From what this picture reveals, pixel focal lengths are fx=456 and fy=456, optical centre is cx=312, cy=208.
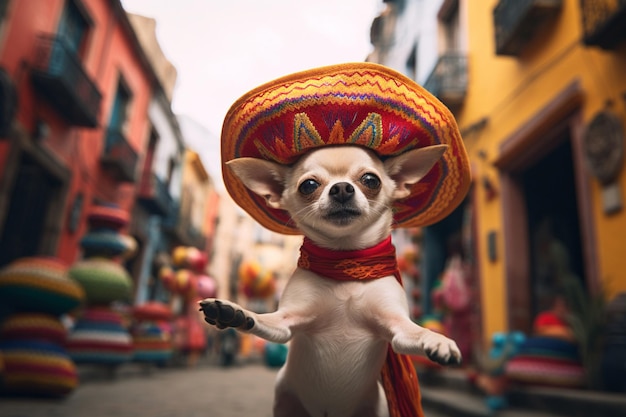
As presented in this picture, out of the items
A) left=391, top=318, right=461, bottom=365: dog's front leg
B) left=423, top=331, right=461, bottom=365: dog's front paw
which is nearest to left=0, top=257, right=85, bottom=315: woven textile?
left=391, top=318, right=461, bottom=365: dog's front leg

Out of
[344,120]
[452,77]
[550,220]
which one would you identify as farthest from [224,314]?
[550,220]

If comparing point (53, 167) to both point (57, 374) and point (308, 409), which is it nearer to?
point (57, 374)

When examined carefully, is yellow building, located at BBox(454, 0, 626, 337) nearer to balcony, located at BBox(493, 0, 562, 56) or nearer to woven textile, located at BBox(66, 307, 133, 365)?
balcony, located at BBox(493, 0, 562, 56)

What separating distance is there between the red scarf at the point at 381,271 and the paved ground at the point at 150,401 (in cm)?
355

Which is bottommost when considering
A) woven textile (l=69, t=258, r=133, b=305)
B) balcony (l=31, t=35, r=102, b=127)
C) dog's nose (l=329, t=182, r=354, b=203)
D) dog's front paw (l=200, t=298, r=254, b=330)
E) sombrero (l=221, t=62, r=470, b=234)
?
dog's front paw (l=200, t=298, r=254, b=330)

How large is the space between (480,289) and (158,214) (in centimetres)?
1108

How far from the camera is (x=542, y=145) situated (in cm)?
566

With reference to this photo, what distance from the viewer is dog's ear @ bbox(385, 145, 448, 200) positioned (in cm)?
137

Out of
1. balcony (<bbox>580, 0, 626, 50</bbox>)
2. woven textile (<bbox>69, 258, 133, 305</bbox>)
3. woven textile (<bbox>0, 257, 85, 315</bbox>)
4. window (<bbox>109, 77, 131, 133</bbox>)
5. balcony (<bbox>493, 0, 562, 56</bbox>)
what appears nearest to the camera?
balcony (<bbox>580, 0, 626, 50</bbox>)

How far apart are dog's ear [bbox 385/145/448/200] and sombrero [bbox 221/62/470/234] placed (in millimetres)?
48

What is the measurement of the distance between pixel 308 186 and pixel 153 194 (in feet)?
42.6

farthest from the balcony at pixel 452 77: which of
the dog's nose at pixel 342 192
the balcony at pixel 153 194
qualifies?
the balcony at pixel 153 194

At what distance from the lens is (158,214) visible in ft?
48.7

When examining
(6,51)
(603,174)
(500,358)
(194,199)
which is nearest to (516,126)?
(603,174)
